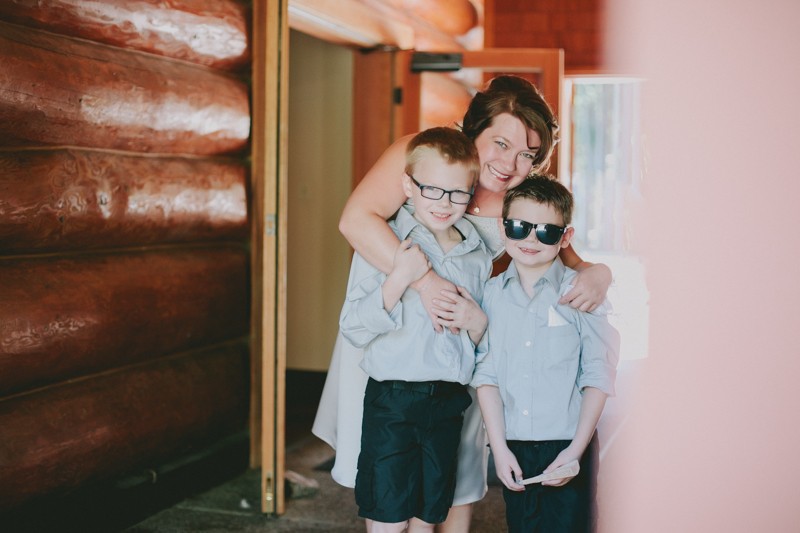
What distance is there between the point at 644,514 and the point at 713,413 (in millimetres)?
217

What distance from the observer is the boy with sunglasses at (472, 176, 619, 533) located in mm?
2014

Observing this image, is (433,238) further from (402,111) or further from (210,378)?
(402,111)

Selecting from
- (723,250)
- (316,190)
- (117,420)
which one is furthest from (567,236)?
(316,190)

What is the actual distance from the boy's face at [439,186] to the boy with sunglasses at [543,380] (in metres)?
0.13

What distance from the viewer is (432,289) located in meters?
2.11

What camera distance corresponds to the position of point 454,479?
2.22 m

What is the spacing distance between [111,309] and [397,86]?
2395 mm

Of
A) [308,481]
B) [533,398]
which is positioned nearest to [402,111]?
[308,481]

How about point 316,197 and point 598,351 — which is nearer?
point 598,351

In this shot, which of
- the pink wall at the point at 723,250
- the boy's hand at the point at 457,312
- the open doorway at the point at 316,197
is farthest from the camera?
the open doorway at the point at 316,197

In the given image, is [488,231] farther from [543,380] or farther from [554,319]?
[543,380]

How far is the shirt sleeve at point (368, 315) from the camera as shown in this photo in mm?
2100

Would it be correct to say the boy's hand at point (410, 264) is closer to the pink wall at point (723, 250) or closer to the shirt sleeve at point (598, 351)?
the shirt sleeve at point (598, 351)

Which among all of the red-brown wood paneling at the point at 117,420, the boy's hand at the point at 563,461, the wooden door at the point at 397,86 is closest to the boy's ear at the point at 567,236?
the boy's hand at the point at 563,461
